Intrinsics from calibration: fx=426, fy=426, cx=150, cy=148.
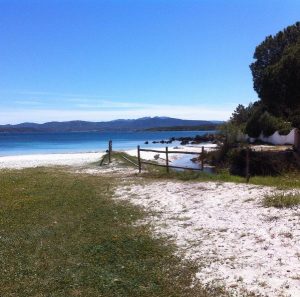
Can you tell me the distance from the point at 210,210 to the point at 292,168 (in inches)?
456

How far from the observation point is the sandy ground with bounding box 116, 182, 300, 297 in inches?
279

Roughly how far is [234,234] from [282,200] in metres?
2.53

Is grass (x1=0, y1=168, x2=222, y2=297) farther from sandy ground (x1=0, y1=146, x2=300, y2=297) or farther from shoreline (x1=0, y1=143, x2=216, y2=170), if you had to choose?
shoreline (x1=0, y1=143, x2=216, y2=170)

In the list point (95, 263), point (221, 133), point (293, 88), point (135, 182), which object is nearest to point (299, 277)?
point (95, 263)

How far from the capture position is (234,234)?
368 inches

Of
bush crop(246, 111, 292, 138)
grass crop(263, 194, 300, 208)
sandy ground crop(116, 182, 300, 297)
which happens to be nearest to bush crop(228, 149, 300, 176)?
sandy ground crop(116, 182, 300, 297)

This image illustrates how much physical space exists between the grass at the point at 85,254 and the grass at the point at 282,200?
3421mm

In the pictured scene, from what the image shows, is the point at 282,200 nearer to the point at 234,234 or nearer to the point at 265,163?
the point at 234,234

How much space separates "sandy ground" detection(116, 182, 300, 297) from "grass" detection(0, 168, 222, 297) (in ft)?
1.56

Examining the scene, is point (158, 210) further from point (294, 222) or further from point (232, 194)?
point (294, 222)

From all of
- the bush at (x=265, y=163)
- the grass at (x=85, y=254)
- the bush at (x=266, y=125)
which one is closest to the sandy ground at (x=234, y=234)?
the grass at (x=85, y=254)

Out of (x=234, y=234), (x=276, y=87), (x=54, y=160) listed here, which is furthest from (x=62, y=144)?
(x=234, y=234)

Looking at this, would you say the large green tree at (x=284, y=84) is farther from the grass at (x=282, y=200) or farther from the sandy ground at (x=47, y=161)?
the grass at (x=282, y=200)

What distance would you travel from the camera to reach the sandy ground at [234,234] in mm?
7087
